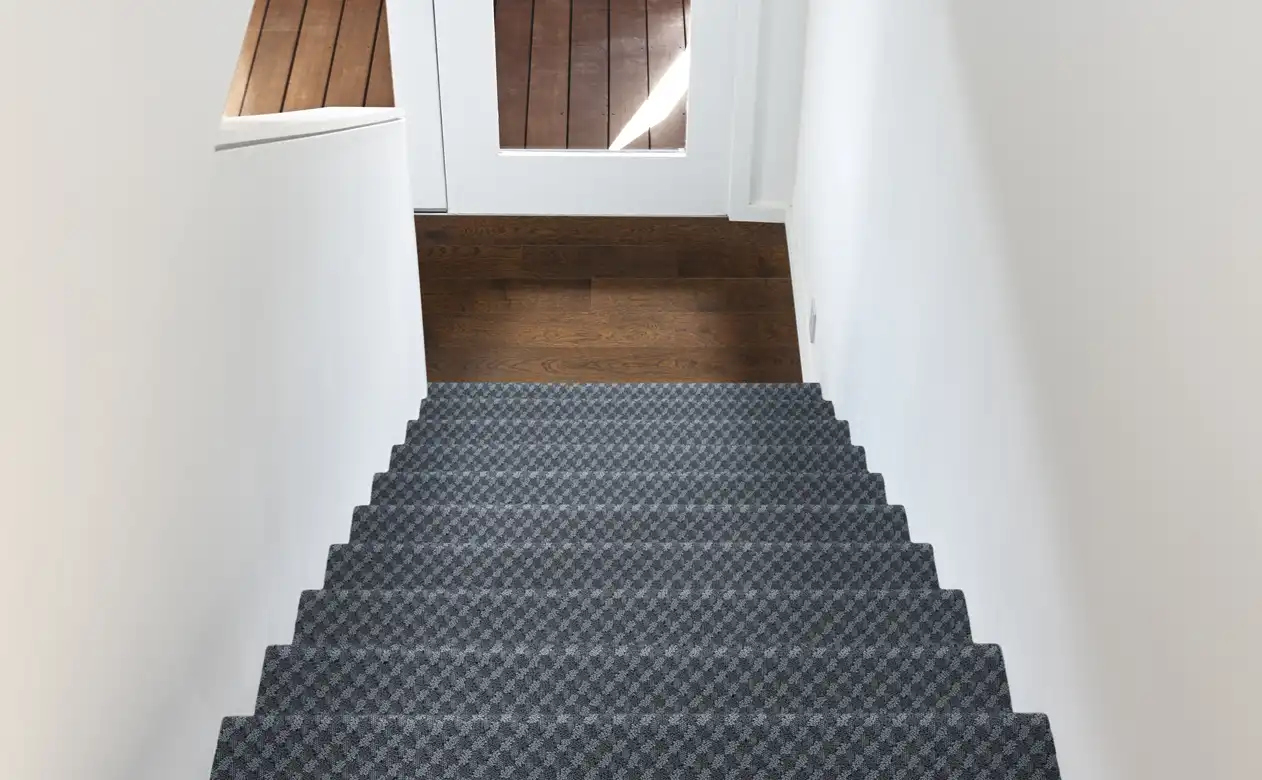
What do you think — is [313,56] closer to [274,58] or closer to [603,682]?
[274,58]

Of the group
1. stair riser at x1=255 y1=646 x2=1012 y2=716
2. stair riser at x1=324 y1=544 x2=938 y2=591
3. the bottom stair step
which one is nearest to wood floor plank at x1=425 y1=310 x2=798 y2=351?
stair riser at x1=324 y1=544 x2=938 y2=591

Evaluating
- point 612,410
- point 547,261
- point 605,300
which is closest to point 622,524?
point 612,410

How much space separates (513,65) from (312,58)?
86 cm

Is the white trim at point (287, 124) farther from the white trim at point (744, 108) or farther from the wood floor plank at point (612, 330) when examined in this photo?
the white trim at point (744, 108)

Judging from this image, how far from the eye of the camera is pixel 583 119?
536 cm

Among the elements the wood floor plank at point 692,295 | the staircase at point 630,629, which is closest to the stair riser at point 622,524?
the staircase at point 630,629

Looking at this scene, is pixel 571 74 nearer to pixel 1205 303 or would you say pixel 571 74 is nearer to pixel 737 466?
pixel 737 466

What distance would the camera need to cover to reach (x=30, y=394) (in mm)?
1294

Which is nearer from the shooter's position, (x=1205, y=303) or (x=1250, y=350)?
(x=1250, y=350)

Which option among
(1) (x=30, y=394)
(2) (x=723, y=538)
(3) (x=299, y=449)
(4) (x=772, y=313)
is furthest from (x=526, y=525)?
(4) (x=772, y=313)

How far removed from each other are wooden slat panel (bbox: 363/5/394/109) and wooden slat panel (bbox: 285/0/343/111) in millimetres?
187

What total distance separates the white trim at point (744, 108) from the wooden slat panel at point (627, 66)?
39 cm

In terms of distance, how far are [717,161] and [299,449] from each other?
3.23 meters

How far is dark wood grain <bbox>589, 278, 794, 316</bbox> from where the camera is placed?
5.06 metres
